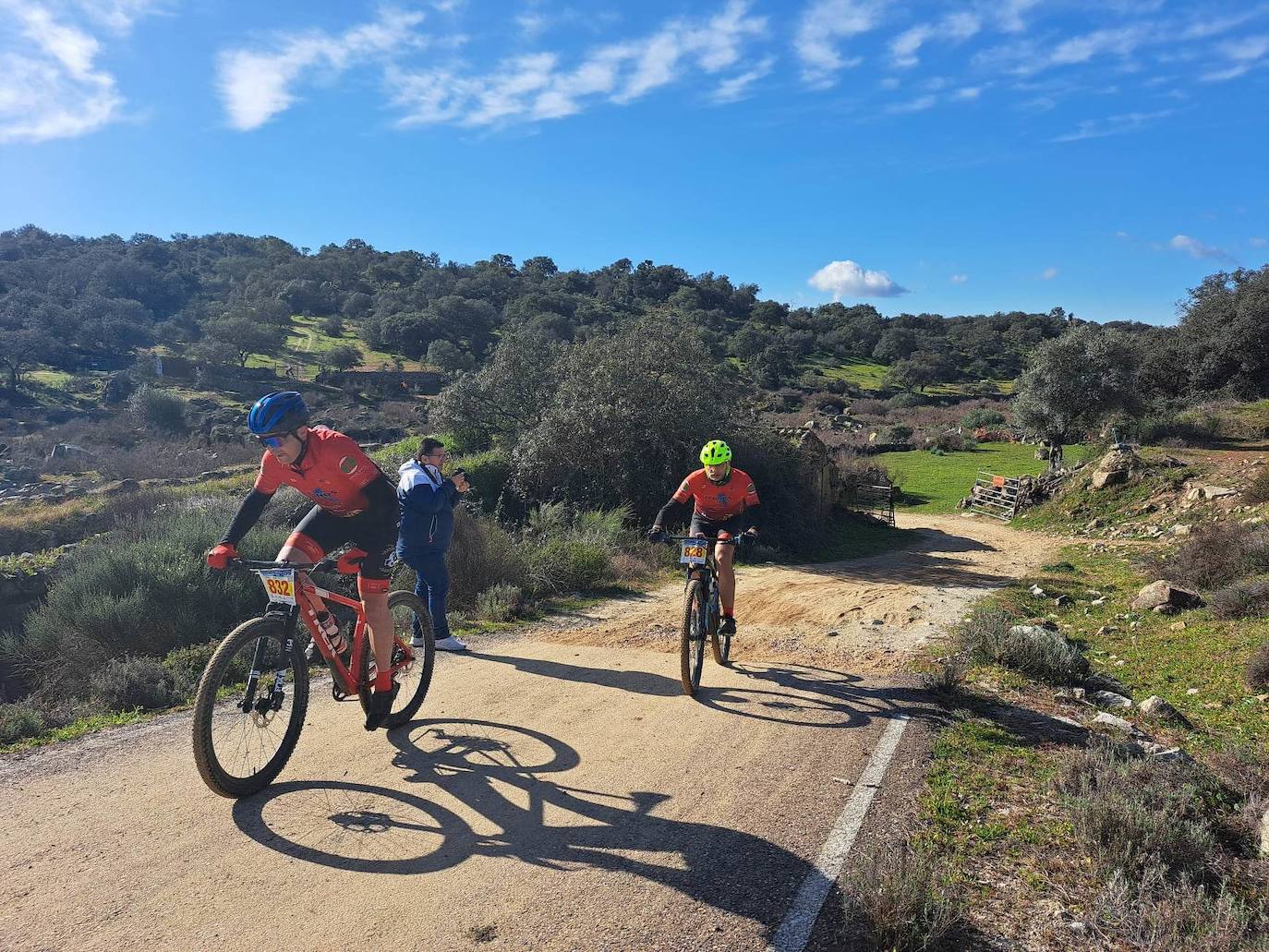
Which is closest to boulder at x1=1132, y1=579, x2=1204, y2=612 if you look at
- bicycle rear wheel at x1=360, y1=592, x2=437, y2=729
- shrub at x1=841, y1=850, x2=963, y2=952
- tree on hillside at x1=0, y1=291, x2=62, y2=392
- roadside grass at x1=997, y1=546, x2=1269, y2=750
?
roadside grass at x1=997, y1=546, x2=1269, y2=750

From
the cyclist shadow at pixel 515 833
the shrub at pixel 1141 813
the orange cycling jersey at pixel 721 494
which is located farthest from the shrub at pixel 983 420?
the cyclist shadow at pixel 515 833

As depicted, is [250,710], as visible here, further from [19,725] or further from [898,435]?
[898,435]

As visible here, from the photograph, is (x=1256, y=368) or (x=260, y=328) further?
(x=260, y=328)

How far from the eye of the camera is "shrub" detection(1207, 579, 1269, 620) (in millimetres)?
7465

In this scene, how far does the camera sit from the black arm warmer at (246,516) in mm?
4023

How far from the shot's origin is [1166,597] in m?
8.73

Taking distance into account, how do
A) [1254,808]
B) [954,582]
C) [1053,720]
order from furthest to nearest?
[954,582], [1053,720], [1254,808]

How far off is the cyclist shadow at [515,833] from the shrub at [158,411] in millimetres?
39530

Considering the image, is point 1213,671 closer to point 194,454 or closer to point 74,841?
point 74,841

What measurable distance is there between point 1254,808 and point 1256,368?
3973cm

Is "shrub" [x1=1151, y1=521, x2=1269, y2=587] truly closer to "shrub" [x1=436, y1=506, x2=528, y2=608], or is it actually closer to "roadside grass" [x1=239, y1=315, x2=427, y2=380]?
"shrub" [x1=436, y1=506, x2=528, y2=608]

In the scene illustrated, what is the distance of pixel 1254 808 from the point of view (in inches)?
147

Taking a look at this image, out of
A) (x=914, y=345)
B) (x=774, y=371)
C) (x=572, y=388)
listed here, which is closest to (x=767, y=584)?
(x=572, y=388)

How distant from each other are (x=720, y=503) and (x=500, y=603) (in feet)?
11.6
